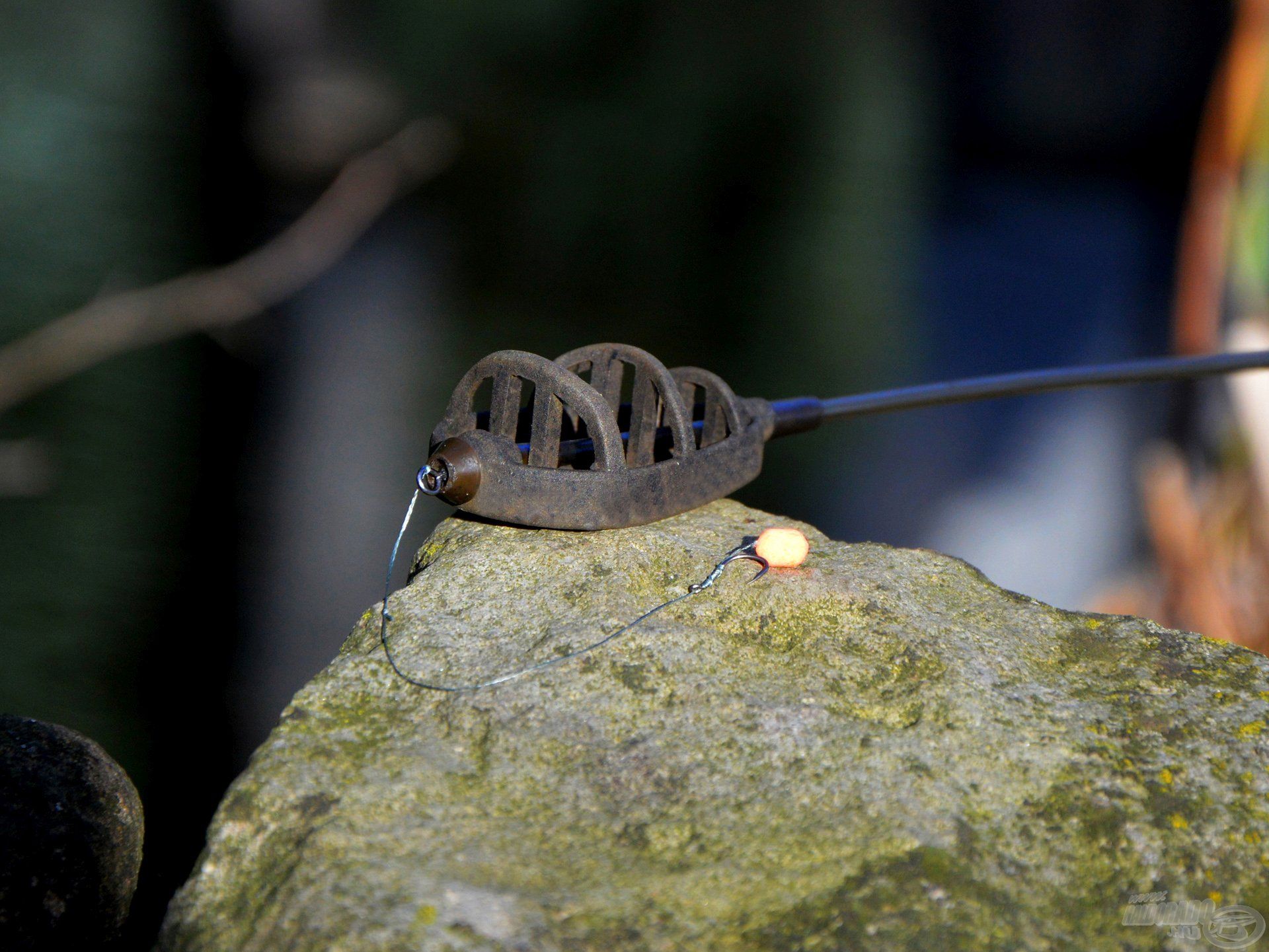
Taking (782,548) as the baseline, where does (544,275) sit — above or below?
above

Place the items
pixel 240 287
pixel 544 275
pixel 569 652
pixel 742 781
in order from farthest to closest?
1. pixel 544 275
2. pixel 240 287
3. pixel 569 652
4. pixel 742 781

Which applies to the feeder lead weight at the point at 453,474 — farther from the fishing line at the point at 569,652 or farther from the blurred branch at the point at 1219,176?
the blurred branch at the point at 1219,176

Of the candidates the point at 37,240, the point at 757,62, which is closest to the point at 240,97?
the point at 37,240

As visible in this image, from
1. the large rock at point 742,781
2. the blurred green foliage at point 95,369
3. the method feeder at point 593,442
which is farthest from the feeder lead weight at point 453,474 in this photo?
the blurred green foliage at point 95,369

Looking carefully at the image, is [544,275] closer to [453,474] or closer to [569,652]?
[453,474]

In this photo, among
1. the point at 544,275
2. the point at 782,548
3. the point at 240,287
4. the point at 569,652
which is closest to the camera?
the point at 569,652

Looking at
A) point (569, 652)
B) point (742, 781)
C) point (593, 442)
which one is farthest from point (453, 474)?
point (742, 781)
